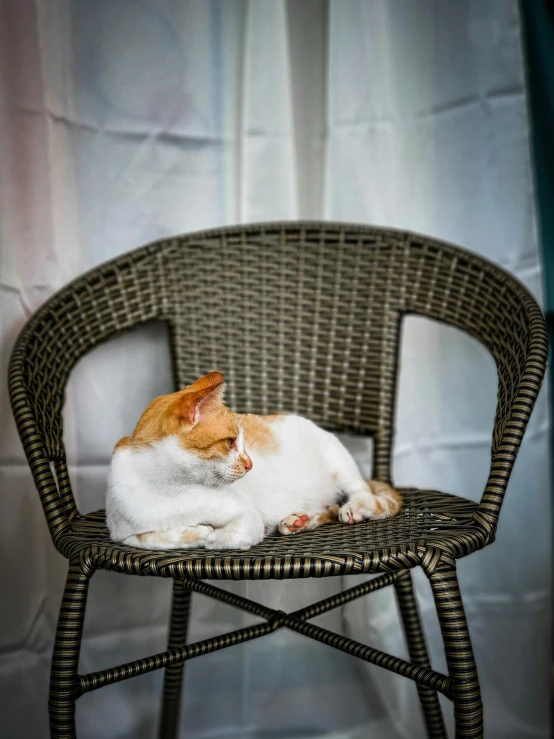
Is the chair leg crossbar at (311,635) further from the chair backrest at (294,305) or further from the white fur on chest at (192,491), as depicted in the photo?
the chair backrest at (294,305)

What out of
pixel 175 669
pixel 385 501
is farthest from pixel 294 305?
pixel 175 669

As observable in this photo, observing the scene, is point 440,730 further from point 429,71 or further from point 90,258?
point 429,71

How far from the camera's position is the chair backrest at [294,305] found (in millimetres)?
1192

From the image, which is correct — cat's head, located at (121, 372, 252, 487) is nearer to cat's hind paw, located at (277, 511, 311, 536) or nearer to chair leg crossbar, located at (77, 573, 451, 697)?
cat's hind paw, located at (277, 511, 311, 536)

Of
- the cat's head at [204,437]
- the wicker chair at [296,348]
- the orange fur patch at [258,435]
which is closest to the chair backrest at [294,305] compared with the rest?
the wicker chair at [296,348]

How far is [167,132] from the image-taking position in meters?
1.37

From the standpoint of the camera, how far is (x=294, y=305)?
130 cm

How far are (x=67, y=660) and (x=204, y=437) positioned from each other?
0.96ft

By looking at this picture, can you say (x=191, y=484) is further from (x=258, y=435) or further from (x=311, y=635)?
(x=311, y=635)

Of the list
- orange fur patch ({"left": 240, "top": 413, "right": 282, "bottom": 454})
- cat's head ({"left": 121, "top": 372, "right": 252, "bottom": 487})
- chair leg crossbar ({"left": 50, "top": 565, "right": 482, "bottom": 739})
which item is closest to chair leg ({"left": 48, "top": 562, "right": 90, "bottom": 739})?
chair leg crossbar ({"left": 50, "top": 565, "right": 482, "bottom": 739})

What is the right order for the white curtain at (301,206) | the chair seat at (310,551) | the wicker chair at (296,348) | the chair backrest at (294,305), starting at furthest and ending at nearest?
the white curtain at (301,206), the chair backrest at (294,305), the wicker chair at (296,348), the chair seat at (310,551)

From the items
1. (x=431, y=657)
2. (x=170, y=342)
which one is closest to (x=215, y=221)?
(x=170, y=342)

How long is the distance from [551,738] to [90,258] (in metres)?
1.30

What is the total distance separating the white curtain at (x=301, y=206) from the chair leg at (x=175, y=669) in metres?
0.11
